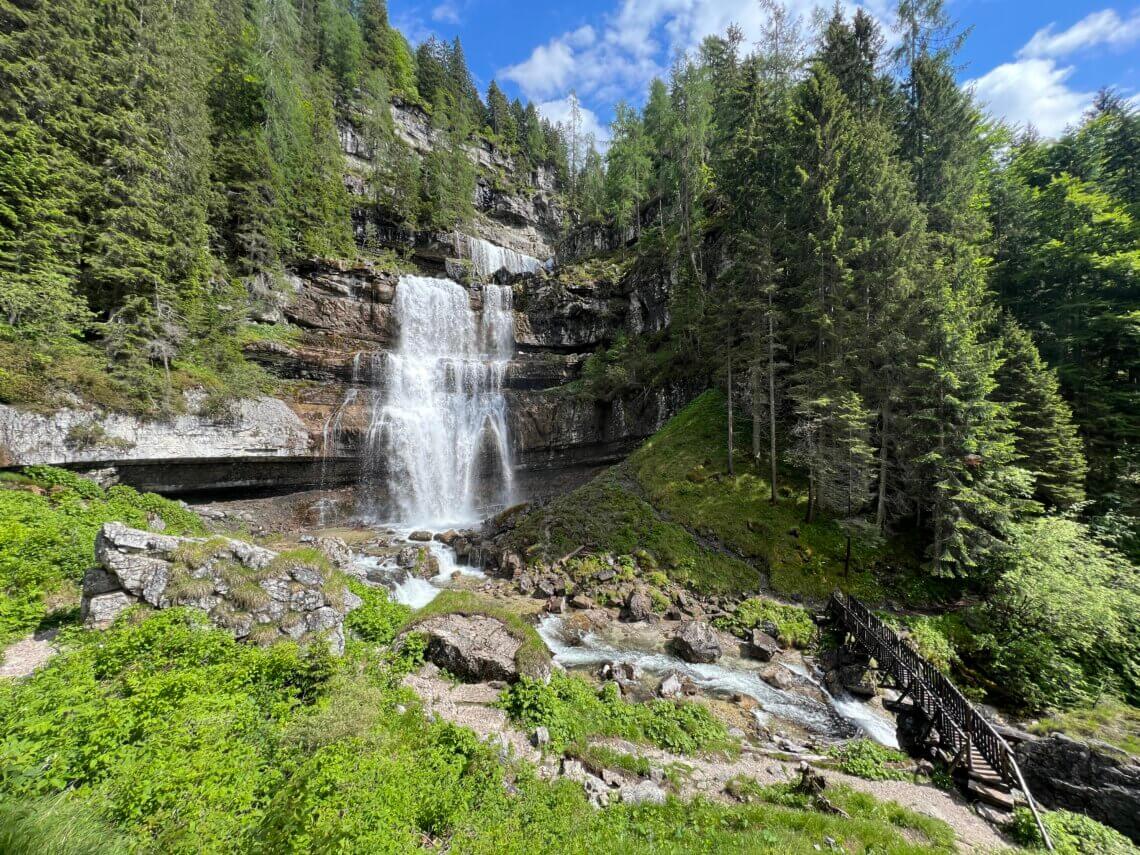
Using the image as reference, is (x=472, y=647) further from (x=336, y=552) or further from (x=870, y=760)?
(x=336, y=552)

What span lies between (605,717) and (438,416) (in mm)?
24078

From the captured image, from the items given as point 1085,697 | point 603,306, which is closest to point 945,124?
point 603,306

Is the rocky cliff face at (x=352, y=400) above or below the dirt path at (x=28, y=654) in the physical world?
above

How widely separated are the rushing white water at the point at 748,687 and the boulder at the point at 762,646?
770mm

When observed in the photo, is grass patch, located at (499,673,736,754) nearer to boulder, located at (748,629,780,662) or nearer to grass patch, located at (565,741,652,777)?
A: grass patch, located at (565,741,652,777)

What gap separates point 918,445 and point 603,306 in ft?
84.5

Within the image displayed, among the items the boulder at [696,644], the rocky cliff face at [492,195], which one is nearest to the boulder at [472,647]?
the boulder at [696,644]

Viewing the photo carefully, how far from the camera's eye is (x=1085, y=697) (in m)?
9.51

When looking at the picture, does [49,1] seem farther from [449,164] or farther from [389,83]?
[389,83]

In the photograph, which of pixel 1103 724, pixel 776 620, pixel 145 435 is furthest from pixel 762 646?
pixel 145 435

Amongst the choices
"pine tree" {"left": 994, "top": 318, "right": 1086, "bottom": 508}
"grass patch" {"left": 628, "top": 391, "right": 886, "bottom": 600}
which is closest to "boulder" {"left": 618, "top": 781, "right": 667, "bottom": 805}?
"grass patch" {"left": 628, "top": 391, "right": 886, "bottom": 600}

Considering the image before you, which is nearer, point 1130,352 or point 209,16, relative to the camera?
point 1130,352

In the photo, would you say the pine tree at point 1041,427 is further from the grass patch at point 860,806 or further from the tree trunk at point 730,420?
the grass patch at point 860,806

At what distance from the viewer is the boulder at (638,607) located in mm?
14398
